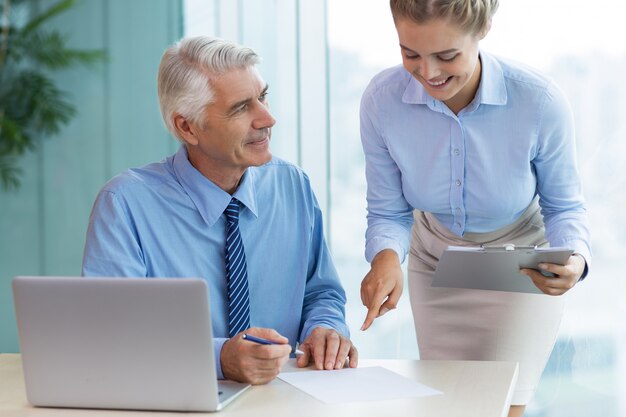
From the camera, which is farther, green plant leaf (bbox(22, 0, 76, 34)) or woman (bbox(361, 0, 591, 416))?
green plant leaf (bbox(22, 0, 76, 34))

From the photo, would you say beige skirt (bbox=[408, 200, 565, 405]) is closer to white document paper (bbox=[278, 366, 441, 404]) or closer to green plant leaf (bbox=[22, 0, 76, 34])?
white document paper (bbox=[278, 366, 441, 404])

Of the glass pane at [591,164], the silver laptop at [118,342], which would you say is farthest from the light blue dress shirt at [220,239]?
the glass pane at [591,164]

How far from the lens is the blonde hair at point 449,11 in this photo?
5.92 feet

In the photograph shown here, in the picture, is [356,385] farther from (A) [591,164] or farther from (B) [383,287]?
(A) [591,164]

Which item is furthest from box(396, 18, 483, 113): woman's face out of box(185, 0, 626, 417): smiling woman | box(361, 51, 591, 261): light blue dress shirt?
box(185, 0, 626, 417): smiling woman

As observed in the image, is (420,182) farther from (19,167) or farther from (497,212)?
(19,167)

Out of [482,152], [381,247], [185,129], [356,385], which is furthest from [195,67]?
[356,385]

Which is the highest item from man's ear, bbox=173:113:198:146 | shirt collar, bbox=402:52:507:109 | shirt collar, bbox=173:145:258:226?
shirt collar, bbox=402:52:507:109

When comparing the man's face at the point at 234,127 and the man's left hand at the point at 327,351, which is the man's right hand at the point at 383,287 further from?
the man's face at the point at 234,127

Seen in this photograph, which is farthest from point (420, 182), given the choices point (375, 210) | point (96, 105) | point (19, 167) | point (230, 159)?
point (19, 167)

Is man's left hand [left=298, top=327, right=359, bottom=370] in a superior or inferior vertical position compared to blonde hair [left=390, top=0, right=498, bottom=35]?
inferior

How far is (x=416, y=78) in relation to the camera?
1.95m

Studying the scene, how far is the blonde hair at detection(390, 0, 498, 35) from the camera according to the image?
5.92 ft

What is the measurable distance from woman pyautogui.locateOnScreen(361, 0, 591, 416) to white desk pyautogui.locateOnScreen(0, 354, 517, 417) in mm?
284
